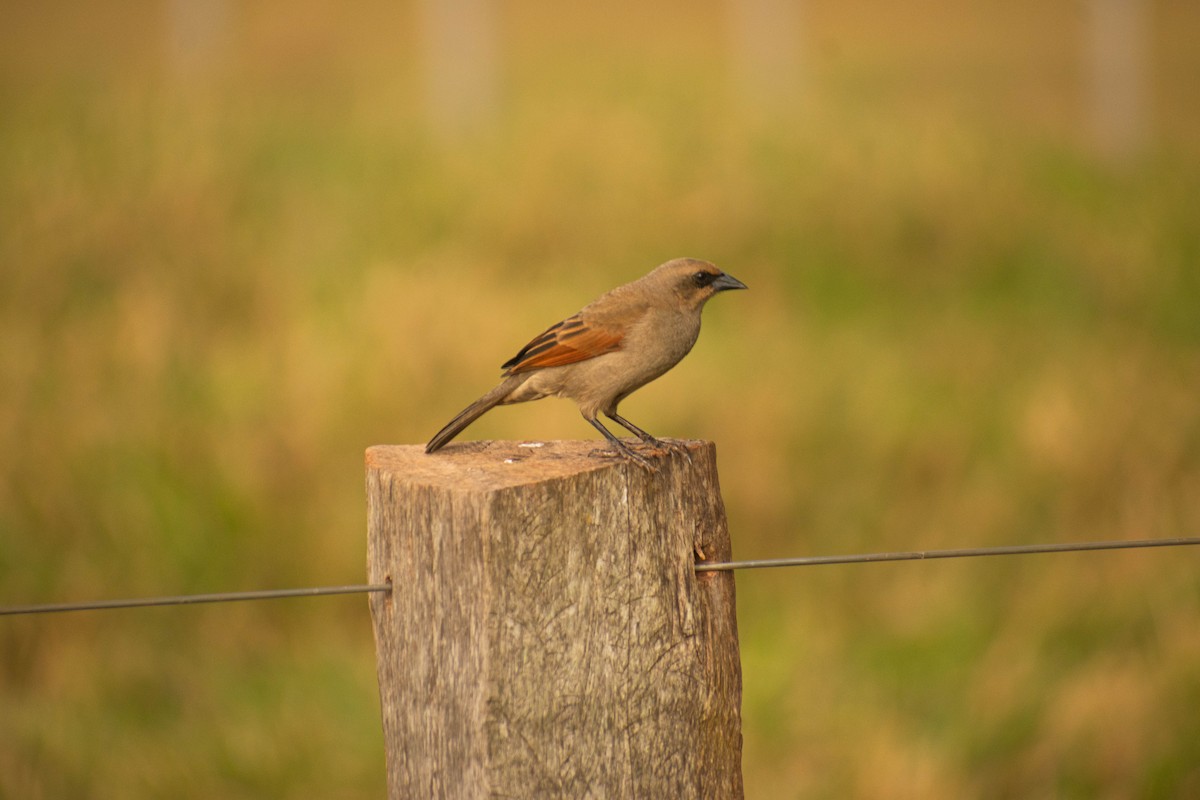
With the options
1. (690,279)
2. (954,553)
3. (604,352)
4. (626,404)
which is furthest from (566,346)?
(626,404)

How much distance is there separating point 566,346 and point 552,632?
1.33 m

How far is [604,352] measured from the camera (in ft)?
13.2

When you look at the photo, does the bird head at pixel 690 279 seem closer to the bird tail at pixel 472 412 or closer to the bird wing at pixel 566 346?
the bird wing at pixel 566 346

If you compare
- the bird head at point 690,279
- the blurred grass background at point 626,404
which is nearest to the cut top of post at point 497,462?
the bird head at point 690,279

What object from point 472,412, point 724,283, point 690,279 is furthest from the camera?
point 724,283

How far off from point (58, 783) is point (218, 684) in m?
1.00

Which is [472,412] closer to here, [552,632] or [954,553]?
[552,632]

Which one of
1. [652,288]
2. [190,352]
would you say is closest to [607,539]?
[652,288]

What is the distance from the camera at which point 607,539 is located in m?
2.90

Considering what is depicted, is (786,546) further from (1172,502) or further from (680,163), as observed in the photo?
(680,163)

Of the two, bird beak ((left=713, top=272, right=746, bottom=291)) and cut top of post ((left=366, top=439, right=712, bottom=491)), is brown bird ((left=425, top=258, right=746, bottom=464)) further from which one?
cut top of post ((left=366, top=439, right=712, bottom=491))

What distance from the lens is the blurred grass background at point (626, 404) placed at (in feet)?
19.4

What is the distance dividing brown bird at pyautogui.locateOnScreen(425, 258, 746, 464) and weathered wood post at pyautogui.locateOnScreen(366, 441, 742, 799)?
0.90 metres

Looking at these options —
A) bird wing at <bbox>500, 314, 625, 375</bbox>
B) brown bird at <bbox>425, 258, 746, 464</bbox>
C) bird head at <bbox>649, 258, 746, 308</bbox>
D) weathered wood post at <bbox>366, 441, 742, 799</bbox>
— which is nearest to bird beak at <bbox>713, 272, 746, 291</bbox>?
bird head at <bbox>649, 258, 746, 308</bbox>
